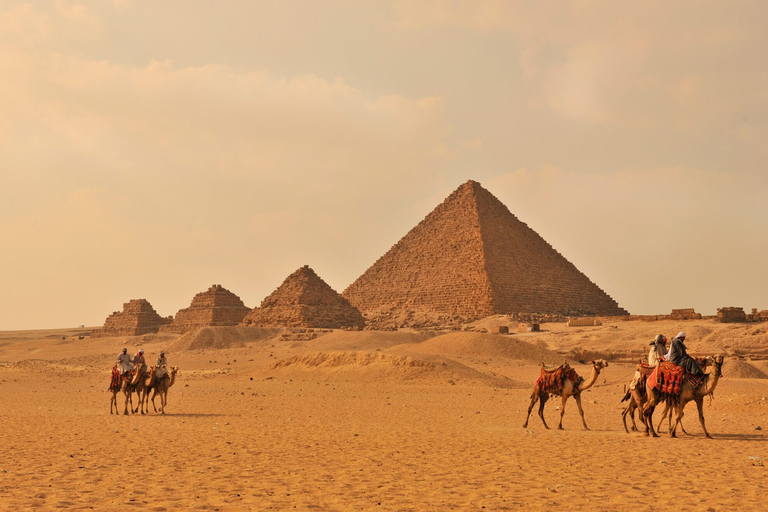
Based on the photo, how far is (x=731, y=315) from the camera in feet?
129

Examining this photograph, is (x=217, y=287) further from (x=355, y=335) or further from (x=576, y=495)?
(x=576, y=495)

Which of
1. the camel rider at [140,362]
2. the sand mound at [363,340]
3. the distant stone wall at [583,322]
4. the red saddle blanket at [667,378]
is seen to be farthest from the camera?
the distant stone wall at [583,322]

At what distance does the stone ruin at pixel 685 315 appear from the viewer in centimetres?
4488

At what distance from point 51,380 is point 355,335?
16474mm

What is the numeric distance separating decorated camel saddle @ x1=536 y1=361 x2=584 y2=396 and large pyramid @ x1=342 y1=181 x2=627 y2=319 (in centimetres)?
5938

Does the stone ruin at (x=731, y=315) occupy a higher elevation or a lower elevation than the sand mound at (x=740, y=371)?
higher

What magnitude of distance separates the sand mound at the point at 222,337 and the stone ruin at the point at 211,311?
12.8m

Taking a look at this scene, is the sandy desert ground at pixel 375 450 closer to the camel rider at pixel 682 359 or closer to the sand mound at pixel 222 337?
the camel rider at pixel 682 359

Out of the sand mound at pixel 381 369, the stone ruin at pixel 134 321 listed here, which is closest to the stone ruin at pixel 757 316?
the sand mound at pixel 381 369

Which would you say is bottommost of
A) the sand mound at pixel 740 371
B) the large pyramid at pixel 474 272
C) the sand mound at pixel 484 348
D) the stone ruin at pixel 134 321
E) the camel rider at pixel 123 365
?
the sand mound at pixel 740 371

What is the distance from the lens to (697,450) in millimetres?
9180

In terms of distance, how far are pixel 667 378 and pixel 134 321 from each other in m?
65.7

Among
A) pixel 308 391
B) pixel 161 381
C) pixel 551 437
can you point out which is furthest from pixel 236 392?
pixel 551 437

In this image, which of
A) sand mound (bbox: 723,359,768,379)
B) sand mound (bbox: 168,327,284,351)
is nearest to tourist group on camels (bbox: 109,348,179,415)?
sand mound (bbox: 723,359,768,379)
